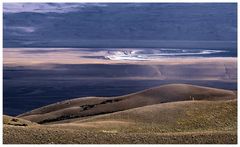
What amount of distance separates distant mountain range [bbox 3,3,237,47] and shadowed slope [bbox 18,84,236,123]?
52477mm

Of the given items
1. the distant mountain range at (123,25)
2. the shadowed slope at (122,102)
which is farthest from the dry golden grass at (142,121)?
the distant mountain range at (123,25)

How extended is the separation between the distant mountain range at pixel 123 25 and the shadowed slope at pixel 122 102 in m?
52.5

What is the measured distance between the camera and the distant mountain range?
109 metres

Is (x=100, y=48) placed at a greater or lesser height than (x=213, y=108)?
greater

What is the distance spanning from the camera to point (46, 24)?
5037 inches

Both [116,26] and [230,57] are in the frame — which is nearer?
[230,57]

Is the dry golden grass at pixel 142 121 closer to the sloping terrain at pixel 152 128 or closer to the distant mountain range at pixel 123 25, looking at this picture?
the sloping terrain at pixel 152 128

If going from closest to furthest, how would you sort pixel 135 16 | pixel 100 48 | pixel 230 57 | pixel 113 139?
1. pixel 113 139
2. pixel 230 57
3. pixel 100 48
4. pixel 135 16

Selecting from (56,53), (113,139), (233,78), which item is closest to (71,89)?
(233,78)

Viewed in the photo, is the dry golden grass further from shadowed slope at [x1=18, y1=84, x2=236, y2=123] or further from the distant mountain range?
the distant mountain range

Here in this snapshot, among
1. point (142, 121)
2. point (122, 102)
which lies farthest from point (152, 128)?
point (122, 102)

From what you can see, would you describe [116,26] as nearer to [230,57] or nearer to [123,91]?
[230,57]

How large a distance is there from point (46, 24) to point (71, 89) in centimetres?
7177

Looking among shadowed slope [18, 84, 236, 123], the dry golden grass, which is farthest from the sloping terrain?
shadowed slope [18, 84, 236, 123]
